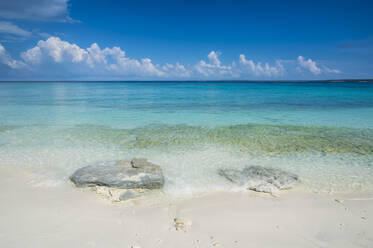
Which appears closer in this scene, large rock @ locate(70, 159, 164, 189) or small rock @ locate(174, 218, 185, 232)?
small rock @ locate(174, 218, 185, 232)

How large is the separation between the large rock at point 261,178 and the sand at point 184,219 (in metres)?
0.33

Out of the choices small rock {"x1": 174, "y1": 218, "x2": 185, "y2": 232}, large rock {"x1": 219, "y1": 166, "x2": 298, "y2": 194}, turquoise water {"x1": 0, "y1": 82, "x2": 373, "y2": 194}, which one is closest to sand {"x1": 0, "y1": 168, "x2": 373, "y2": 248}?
small rock {"x1": 174, "y1": 218, "x2": 185, "y2": 232}

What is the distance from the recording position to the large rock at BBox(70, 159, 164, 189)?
6.20m

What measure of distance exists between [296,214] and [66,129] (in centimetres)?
1339

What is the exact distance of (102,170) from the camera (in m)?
6.82

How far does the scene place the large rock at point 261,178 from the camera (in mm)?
6289

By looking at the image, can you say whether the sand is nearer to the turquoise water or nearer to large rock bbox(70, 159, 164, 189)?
large rock bbox(70, 159, 164, 189)

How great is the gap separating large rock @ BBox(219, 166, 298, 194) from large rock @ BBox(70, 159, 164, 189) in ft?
7.72

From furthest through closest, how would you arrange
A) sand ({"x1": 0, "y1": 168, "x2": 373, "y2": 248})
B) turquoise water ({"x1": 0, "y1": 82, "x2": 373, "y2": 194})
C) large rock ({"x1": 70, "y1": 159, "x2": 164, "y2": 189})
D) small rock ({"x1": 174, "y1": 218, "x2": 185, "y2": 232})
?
turquoise water ({"x1": 0, "y1": 82, "x2": 373, "y2": 194})
large rock ({"x1": 70, "y1": 159, "x2": 164, "y2": 189})
small rock ({"x1": 174, "y1": 218, "x2": 185, "y2": 232})
sand ({"x1": 0, "y1": 168, "x2": 373, "y2": 248})

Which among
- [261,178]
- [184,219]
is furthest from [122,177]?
[261,178]

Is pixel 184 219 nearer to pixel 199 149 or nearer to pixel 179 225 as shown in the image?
pixel 179 225

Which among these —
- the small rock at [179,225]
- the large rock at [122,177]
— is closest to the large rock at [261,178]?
the large rock at [122,177]

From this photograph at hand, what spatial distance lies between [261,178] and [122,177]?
4200 millimetres

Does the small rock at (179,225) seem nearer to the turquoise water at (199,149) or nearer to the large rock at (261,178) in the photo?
the turquoise water at (199,149)
